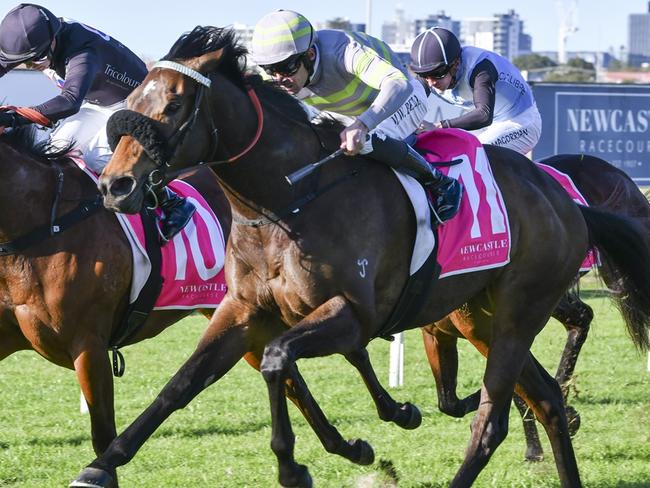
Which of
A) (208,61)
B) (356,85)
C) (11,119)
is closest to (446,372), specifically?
(356,85)

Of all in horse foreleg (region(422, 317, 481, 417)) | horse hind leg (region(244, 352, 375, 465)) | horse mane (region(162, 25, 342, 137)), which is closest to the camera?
horse mane (region(162, 25, 342, 137))

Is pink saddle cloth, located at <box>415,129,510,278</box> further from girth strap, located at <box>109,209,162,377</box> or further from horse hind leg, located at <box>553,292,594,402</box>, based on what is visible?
horse hind leg, located at <box>553,292,594,402</box>

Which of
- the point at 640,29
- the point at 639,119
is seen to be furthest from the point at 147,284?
the point at 640,29

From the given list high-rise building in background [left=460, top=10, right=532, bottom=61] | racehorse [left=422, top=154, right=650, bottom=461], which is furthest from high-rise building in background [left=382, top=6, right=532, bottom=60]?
racehorse [left=422, top=154, right=650, bottom=461]

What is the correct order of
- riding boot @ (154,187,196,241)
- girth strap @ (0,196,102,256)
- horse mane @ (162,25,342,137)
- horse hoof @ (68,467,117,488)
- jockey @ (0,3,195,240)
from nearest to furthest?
horse hoof @ (68,467,117,488)
horse mane @ (162,25,342,137)
girth strap @ (0,196,102,256)
jockey @ (0,3,195,240)
riding boot @ (154,187,196,241)

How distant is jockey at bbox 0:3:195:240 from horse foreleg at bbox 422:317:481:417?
162 cm

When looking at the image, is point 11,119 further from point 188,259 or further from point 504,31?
point 504,31

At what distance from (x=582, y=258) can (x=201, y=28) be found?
222cm

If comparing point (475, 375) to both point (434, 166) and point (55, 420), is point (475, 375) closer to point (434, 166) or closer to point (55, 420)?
point (55, 420)

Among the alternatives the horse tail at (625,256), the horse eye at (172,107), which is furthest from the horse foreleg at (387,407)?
the horse eye at (172,107)

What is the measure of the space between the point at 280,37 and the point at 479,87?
7.32ft

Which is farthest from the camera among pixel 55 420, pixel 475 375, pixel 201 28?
pixel 475 375

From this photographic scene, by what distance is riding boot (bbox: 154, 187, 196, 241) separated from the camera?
5.43 m

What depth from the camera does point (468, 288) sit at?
199 inches
